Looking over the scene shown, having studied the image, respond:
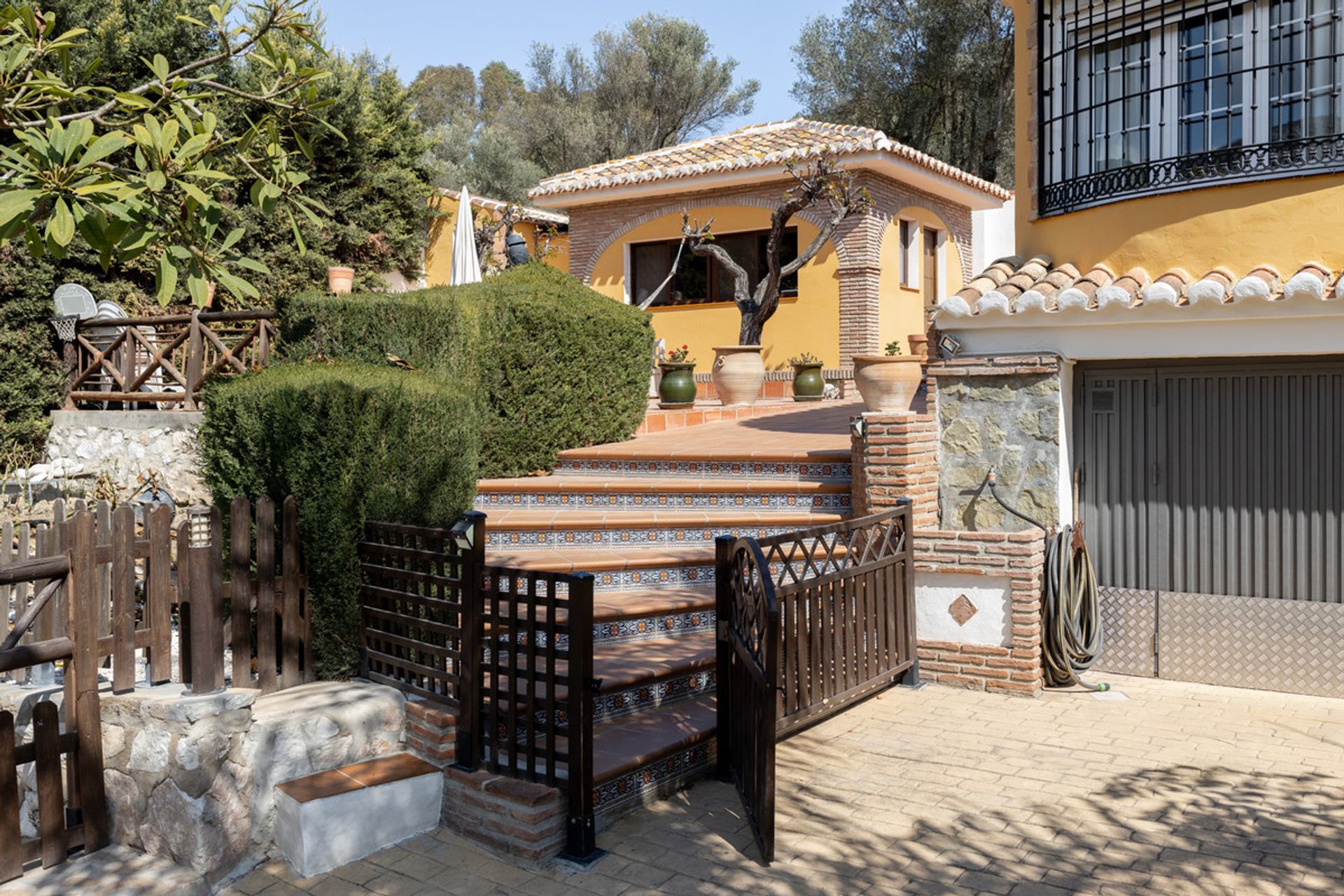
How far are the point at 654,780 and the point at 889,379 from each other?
11.7 ft

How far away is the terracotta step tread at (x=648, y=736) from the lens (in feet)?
16.4

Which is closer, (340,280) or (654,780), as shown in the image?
(654,780)

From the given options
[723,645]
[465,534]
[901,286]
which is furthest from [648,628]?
[901,286]

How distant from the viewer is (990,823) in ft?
16.0

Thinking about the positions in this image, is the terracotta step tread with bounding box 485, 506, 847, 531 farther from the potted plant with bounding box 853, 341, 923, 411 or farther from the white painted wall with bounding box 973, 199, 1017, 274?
the white painted wall with bounding box 973, 199, 1017, 274

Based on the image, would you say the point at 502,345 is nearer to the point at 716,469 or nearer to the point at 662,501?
the point at 662,501

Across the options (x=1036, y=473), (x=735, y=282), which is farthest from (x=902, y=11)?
(x=1036, y=473)

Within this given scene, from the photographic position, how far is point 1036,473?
284 inches

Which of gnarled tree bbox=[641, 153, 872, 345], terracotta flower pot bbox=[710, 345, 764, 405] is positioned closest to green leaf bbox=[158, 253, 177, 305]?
terracotta flower pot bbox=[710, 345, 764, 405]

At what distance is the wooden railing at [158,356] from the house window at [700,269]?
8361 mm

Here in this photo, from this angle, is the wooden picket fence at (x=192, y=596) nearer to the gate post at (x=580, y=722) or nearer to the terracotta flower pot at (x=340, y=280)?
the gate post at (x=580, y=722)

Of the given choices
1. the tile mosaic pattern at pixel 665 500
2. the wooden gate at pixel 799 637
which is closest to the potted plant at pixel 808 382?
the tile mosaic pattern at pixel 665 500

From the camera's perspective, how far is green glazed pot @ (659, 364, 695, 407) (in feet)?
46.5

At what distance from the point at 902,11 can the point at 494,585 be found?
23023mm
